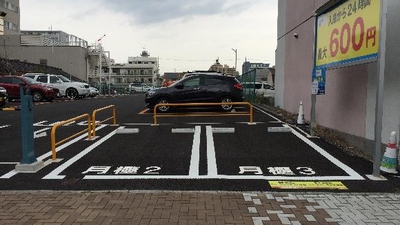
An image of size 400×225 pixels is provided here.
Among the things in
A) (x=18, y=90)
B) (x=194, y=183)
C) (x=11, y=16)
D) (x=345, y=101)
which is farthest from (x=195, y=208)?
(x=11, y=16)

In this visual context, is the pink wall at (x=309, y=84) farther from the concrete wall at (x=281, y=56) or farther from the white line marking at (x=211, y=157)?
the white line marking at (x=211, y=157)

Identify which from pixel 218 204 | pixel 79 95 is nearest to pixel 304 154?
pixel 218 204

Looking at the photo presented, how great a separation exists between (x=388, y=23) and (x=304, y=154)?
301 cm

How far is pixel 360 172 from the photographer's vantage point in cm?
610

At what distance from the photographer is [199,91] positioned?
15.3m

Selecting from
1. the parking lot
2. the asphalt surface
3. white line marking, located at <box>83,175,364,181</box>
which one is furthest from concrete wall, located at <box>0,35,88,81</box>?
white line marking, located at <box>83,175,364,181</box>

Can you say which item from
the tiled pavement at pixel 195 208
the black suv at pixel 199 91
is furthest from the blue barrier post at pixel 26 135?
the black suv at pixel 199 91

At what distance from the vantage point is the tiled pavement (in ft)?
13.5

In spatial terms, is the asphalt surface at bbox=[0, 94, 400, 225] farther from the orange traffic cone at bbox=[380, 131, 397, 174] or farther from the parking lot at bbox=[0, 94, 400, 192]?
the orange traffic cone at bbox=[380, 131, 397, 174]

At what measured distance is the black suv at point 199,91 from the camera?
15.2 m

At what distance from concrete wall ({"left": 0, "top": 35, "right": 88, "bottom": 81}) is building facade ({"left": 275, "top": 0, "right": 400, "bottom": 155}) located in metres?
42.2

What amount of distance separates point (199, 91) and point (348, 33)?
883 centimetres

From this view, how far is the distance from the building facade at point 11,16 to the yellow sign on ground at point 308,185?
64.6m

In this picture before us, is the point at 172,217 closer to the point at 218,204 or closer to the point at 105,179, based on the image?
the point at 218,204
